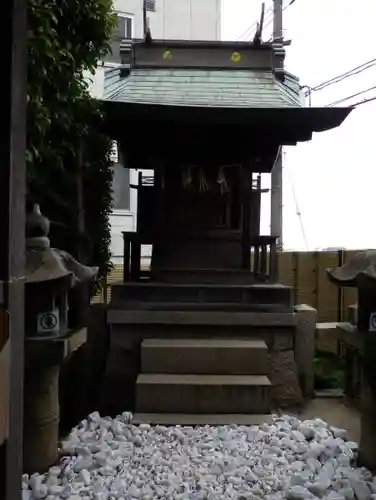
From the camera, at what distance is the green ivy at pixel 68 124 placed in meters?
3.50

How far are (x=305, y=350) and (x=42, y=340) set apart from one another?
3128mm

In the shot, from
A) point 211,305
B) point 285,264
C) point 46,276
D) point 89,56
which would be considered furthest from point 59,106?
point 285,264

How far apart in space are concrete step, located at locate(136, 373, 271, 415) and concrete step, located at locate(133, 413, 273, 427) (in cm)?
5

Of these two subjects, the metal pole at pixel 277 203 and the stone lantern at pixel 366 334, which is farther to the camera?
the metal pole at pixel 277 203

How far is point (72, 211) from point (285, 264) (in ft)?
17.5

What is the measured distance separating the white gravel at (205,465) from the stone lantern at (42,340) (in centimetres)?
19

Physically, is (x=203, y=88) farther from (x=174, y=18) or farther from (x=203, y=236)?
(x=174, y=18)

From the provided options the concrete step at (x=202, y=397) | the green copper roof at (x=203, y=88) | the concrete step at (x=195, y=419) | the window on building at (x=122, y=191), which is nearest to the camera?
the concrete step at (x=195, y=419)

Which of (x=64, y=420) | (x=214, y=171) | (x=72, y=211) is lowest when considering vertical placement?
(x=64, y=420)

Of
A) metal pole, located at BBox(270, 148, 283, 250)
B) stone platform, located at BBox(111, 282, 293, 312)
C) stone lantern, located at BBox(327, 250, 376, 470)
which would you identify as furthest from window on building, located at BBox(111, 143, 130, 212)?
stone lantern, located at BBox(327, 250, 376, 470)

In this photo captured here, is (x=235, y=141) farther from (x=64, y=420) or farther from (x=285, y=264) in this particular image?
(x=285, y=264)

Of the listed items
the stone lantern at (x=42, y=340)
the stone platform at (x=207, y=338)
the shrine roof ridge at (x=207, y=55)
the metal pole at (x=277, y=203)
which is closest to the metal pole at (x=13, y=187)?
the stone lantern at (x=42, y=340)

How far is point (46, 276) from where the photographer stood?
3.19 m

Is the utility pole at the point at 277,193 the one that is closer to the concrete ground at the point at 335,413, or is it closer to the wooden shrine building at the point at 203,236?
the wooden shrine building at the point at 203,236
